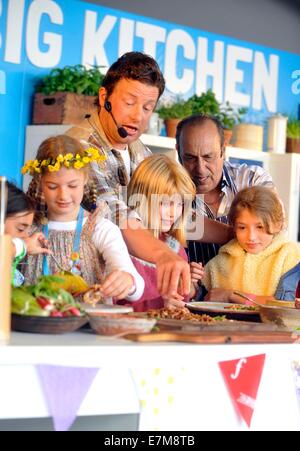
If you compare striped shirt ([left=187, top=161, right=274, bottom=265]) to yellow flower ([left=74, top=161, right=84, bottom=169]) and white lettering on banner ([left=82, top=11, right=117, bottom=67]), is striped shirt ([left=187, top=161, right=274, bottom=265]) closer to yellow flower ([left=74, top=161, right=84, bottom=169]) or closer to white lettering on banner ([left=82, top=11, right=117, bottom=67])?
yellow flower ([left=74, top=161, right=84, bottom=169])

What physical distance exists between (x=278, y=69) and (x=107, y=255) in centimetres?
396

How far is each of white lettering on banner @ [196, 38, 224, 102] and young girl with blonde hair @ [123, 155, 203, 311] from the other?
2668 mm

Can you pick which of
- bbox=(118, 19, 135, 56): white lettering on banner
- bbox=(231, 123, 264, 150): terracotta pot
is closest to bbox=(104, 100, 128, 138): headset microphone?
bbox=(118, 19, 135, 56): white lettering on banner

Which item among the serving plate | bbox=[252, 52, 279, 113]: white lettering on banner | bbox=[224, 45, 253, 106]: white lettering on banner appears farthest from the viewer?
bbox=[252, 52, 279, 113]: white lettering on banner

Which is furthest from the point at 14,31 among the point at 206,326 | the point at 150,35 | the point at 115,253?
the point at 206,326

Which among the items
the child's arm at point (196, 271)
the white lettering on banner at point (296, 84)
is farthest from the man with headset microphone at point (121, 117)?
the white lettering on banner at point (296, 84)

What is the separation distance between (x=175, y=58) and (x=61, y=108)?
130cm

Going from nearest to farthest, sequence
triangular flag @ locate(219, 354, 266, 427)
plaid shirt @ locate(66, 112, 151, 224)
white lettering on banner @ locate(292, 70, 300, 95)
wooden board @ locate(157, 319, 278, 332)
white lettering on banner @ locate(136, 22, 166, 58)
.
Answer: triangular flag @ locate(219, 354, 266, 427)
wooden board @ locate(157, 319, 278, 332)
plaid shirt @ locate(66, 112, 151, 224)
white lettering on banner @ locate(136, 22, 166, 58)
white lettering on banner @ locate(292, 70, 300, 95)

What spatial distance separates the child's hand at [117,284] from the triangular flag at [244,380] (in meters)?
0.51

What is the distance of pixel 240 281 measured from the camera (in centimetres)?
398

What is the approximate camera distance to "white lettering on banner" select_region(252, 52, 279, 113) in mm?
6676

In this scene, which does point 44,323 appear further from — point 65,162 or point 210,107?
point 210,107

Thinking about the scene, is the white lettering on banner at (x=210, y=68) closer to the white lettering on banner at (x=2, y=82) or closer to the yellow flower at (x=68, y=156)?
the white lettering on banner at (x=2, y=82)

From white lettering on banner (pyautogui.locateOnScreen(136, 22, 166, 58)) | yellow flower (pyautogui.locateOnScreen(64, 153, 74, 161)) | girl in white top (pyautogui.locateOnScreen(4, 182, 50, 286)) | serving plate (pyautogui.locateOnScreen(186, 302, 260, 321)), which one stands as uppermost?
white lettering on banner (pyautogui.locateOnScreen(136, 22, 166, 58))
